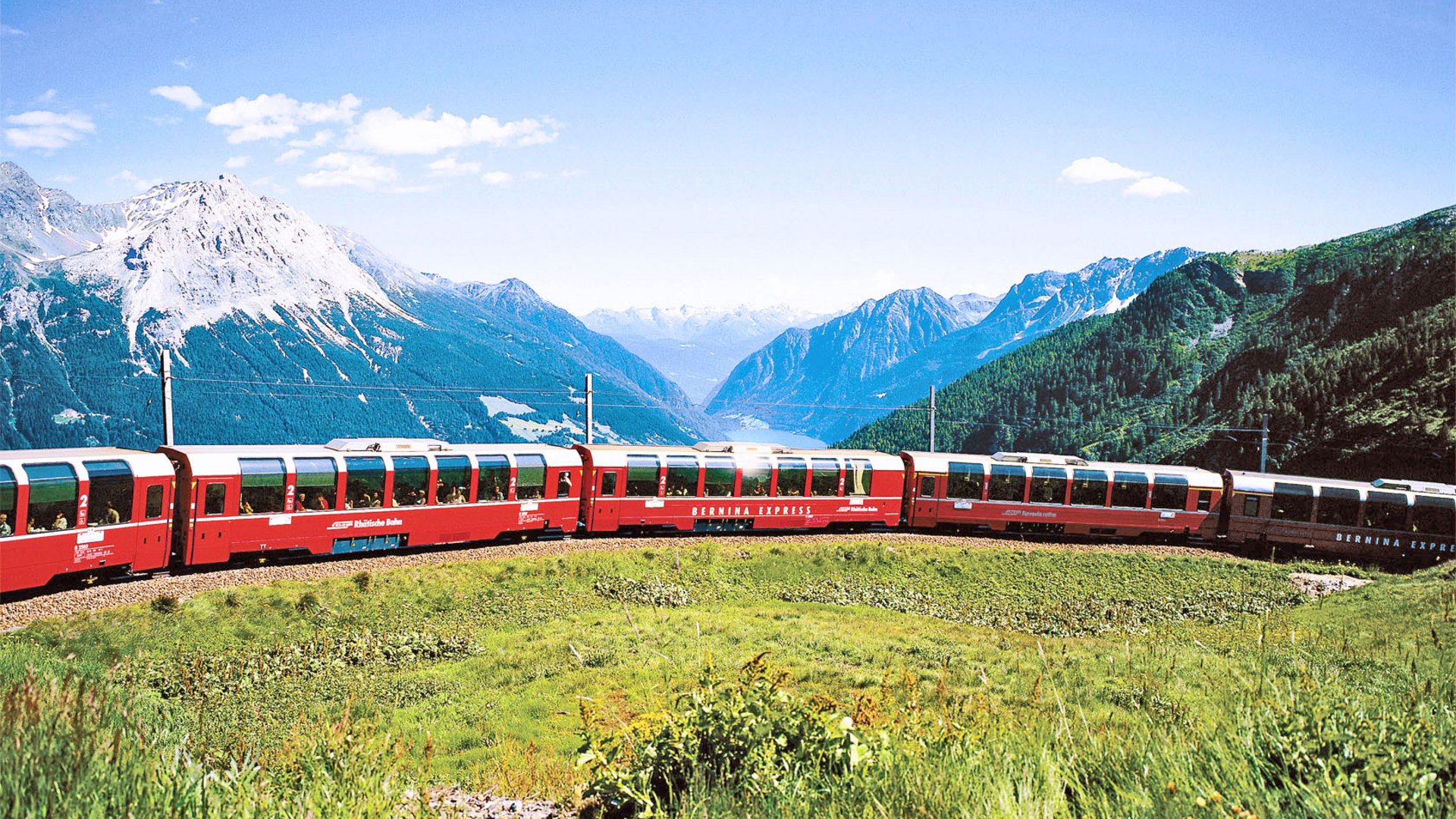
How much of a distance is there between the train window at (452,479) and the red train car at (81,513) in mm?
7860

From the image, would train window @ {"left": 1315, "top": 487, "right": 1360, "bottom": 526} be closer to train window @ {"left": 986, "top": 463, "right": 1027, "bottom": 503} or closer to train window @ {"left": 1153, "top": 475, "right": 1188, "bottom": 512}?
train window @ {"left": 1153, "top": 475, "right": 1188, "bottom": 512}

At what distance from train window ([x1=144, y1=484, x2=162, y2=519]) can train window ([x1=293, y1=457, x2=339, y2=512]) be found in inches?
137

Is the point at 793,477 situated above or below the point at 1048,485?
above

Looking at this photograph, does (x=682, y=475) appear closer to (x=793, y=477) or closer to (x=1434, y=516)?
(x=793, y=477)

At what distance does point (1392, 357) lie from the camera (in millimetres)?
92000

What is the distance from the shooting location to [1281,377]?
121m

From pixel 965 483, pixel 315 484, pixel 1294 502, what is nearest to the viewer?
pixel 315 484

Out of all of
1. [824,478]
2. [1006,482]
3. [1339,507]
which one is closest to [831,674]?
[824,478]

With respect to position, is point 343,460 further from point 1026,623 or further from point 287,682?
point 1026,623

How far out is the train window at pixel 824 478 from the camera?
3653cm

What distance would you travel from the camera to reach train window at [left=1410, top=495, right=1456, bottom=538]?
3600cm

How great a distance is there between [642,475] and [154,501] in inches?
626

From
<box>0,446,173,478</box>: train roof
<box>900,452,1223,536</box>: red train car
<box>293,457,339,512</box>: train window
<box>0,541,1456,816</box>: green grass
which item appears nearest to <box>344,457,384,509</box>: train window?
<box>293,457,339,512</box>: train window

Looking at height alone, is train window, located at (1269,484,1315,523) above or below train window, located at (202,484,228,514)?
below
